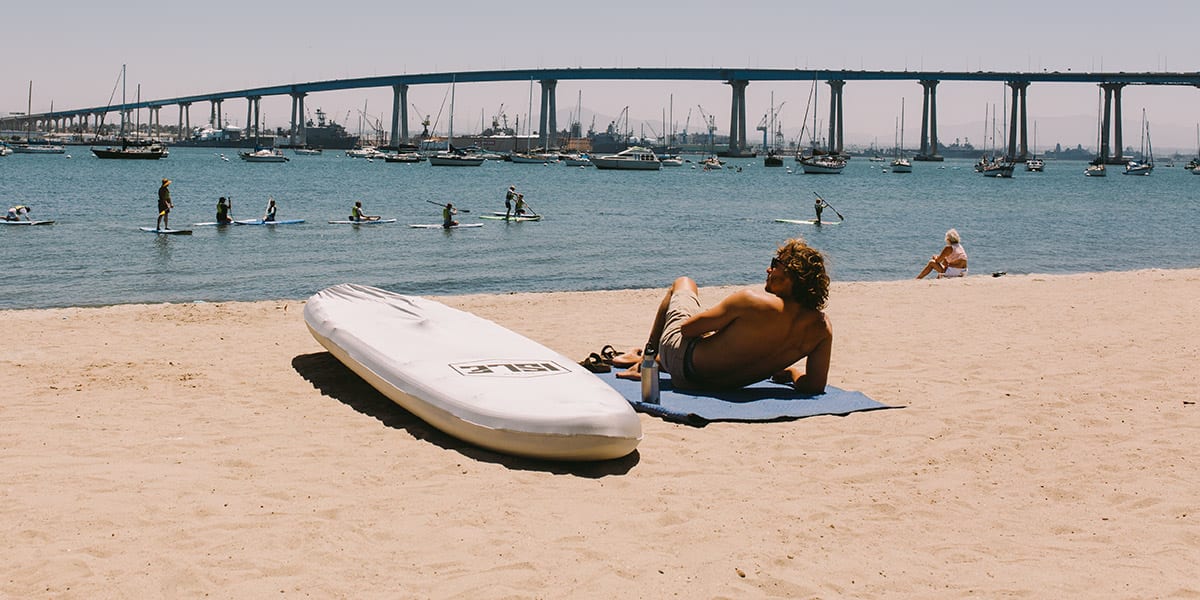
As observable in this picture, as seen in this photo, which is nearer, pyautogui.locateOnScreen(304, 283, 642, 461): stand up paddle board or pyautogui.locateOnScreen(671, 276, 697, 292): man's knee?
pyautogui.locateOnScreen(304, 283, 642, 461): stand up paddle board

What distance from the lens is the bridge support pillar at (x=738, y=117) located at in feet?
453

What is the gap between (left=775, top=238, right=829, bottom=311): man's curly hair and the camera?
6.78 m

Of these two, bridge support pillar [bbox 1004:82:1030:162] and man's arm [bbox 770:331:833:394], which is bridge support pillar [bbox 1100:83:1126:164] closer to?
bridge support pillar [bbox 1004:82:1030:162]

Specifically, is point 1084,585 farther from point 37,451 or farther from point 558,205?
point 558,205

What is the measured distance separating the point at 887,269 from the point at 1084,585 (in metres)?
20.7

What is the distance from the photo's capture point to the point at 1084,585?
13.9 feet

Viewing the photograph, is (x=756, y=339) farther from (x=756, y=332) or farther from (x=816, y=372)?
(x=816, y=372)

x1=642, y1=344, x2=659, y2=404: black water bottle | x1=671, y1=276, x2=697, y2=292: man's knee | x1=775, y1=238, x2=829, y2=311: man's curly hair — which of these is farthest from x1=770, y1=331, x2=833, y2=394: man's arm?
x1=642, y1=344, x2=659, y2=404: black water bottle

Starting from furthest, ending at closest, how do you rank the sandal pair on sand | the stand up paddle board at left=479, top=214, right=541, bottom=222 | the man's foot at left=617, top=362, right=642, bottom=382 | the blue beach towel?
the stand up paddle board at left=479, top=214, right=541, bottom=222 → the sandal pair on sand → the man's foot at left=617, top=362, right=642, bottom=382 → the blue beach towel

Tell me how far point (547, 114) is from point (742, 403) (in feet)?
442

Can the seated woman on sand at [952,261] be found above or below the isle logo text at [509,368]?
above

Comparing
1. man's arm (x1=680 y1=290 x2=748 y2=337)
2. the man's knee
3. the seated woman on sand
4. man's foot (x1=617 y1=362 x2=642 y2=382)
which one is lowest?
man's foot (x1=617 y1=362 x2=642 y2=382)

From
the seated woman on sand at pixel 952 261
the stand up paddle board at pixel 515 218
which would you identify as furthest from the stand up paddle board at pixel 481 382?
the stand up paddle board at pixel 515 218

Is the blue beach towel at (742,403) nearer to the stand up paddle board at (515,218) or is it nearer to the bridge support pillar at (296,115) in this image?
the stand up paddle board at (515,218)
